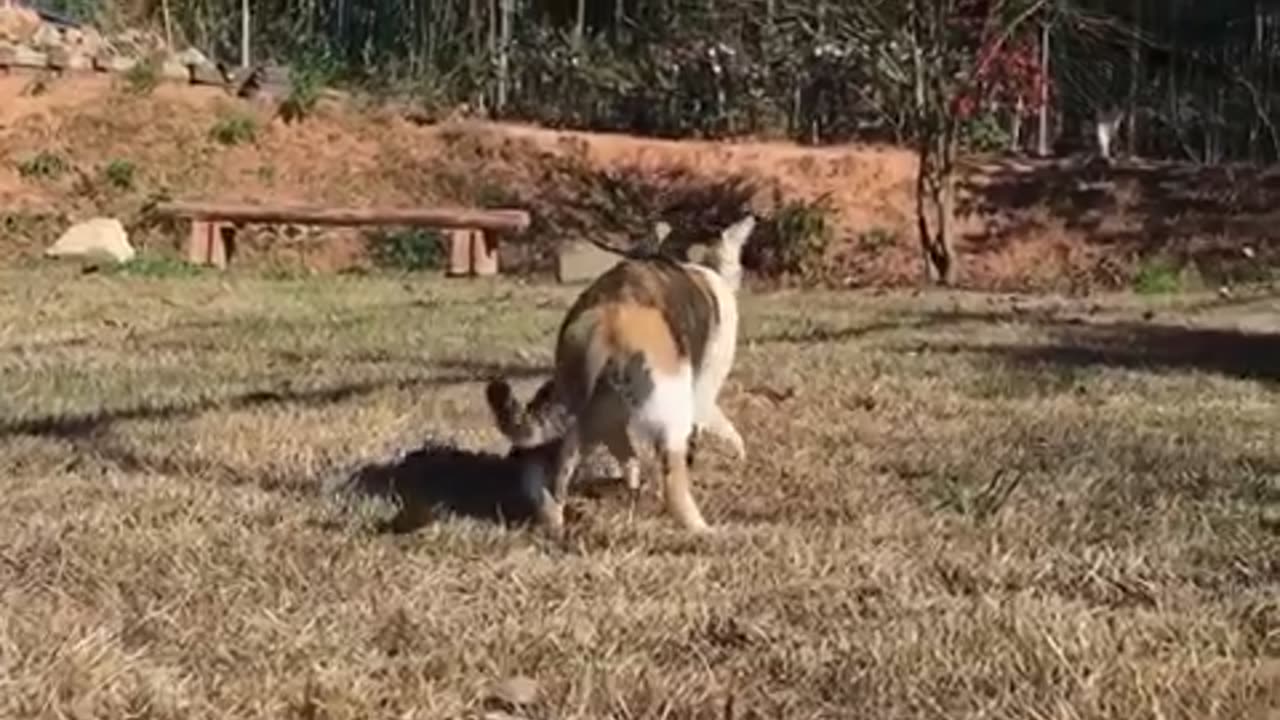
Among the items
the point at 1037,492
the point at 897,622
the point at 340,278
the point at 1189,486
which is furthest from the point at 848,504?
the point at 340,278

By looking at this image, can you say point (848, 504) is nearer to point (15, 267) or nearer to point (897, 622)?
point (897, 622)

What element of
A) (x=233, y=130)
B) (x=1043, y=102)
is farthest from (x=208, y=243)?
(x=1043, y=102)

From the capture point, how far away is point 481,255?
16656mm

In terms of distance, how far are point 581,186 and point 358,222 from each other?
12.2 ft

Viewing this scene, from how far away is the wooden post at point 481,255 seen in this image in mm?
16578

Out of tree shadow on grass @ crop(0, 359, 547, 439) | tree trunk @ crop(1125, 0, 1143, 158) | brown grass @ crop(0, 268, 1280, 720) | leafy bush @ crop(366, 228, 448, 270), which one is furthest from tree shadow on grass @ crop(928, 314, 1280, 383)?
tree trunk @ crop(1125, 0, 1143, 158)

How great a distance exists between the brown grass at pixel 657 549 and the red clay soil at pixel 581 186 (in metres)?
8.59

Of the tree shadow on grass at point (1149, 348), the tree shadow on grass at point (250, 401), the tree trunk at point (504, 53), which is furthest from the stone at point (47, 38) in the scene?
the tree shadow on grass at point (250, 401)

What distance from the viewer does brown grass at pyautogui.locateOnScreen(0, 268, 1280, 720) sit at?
12.1ft

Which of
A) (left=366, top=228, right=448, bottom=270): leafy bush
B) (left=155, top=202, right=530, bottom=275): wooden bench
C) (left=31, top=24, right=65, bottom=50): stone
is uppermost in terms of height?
(left=31, top=24, right=65, bottom=50): stone

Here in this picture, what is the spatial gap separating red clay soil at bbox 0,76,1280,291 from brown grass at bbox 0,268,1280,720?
28.2 feet

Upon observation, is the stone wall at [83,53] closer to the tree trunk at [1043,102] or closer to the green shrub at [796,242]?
the green shrub at [796,242]

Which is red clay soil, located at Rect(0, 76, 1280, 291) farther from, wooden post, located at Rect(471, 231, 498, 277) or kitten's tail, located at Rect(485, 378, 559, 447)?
kitten's tail, located at Rect(485, 378, 559, 447)

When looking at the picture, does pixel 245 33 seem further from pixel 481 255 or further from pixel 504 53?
pixel 481 255
